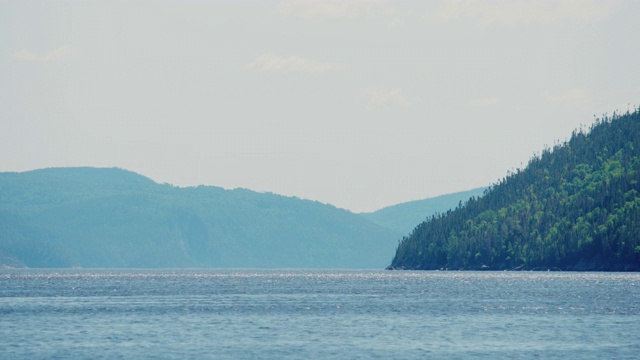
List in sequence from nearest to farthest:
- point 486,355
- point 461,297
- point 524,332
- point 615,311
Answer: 1. point 486,355
2. point 524,332
3. point 615,311
4. point 461,297

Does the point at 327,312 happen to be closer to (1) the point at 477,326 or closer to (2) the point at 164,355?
(1) the point at 477,326

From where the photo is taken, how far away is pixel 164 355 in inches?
3228

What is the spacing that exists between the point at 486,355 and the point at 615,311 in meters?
48.1

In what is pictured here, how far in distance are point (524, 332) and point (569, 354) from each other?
17832mm

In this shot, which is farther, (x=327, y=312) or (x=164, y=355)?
(x=327, y=312)

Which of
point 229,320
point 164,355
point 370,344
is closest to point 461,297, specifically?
point 229,320

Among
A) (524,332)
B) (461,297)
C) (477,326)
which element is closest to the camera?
(524,332)

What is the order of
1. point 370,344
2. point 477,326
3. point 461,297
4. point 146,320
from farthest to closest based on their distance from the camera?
point 461,297 < point 146,320 < point 477,326 < point 370,344

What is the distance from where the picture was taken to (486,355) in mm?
81250

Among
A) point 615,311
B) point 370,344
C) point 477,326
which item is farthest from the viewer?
point 615,311

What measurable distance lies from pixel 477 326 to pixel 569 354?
24.7 metres

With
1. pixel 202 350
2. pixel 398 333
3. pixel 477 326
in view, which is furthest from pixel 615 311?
pixel 202 350

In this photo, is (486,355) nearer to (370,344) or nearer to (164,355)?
(370,344)

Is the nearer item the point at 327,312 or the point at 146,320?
the point at 146,320
